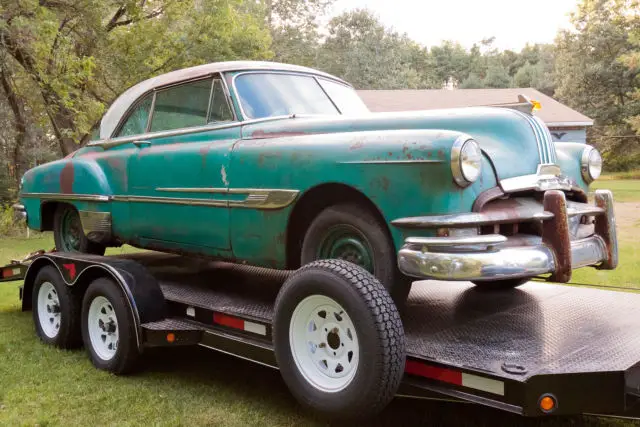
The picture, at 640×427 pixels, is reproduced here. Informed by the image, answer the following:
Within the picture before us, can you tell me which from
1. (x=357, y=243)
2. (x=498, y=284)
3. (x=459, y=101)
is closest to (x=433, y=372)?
(x=357, y=243)

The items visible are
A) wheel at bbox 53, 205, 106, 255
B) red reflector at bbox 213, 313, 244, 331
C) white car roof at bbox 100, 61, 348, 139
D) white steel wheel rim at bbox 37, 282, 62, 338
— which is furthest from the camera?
wheel at bbox 53, 205, 106, 255

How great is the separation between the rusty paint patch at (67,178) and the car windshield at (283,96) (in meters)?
2.07

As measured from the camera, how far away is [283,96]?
464 centimetres

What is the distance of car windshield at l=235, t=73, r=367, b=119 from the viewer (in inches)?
179

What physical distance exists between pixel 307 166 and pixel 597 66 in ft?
129

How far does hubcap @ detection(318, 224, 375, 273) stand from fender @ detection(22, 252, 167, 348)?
128 cm

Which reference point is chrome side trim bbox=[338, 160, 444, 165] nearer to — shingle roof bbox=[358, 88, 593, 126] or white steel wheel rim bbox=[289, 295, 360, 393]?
white steel wheel rim bbox=[289, 295, 360, 393]

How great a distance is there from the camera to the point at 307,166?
3734mm

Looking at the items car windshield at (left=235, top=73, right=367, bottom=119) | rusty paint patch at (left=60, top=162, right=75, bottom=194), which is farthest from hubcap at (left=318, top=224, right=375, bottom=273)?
rusty paint patch at (left=60, top=162, right=75, bottom=194)

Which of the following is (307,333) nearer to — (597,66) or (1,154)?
(1,154)

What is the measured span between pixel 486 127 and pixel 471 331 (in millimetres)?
1163

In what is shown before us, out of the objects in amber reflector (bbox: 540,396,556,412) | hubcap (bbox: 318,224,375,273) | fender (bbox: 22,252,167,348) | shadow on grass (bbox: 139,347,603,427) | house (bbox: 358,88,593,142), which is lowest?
shadow on grass (bbox: 139,347,603,427)

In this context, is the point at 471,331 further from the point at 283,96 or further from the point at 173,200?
the point at 173,200

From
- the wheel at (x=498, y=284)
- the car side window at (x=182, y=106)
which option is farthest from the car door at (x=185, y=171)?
the wheel at (x=498, y=284)
